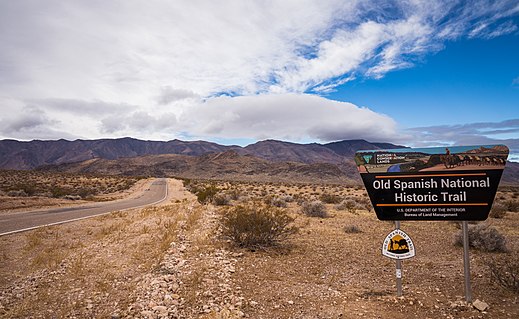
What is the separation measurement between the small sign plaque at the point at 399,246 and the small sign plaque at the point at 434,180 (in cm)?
33

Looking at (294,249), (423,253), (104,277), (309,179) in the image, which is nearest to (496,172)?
(423,253)

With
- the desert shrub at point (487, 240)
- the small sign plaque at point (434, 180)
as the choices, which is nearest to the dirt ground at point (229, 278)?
the desert shrub at point (487, 240)

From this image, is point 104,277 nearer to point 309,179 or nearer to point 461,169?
point 461,169

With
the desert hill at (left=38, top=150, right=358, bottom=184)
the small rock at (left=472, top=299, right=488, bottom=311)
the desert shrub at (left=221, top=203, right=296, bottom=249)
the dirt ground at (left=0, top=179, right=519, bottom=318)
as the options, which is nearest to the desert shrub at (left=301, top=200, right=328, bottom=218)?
the dirt ground at (left=0, top=179, right=519, bottom=318)

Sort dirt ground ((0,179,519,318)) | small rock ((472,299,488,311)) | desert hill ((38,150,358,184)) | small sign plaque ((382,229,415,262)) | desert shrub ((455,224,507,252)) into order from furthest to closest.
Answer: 1. desert hill ((38,150,358,184))
2. desert shrub ((455,224,507,252))
3. small sign plaque ((382,229,415,262))
4. dirt ground ((0,179,519,318))
5. small rock ((472,299,488,311))

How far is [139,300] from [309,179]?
10956 centimetres

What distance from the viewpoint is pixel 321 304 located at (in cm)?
566

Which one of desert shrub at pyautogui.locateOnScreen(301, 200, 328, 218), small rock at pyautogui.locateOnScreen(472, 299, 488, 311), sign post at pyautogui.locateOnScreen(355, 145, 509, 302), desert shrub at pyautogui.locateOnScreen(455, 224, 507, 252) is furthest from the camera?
desert shrub at pyautogui.locateOnScreen(301, 200, 328, 218)

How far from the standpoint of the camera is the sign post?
527 centimetres

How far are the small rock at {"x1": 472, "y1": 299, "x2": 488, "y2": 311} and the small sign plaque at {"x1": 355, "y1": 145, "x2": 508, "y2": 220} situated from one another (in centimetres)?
136

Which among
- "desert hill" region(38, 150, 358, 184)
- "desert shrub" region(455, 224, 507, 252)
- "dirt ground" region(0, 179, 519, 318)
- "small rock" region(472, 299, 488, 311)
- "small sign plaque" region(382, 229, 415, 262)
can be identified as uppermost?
"desert hill" region(38, 150, 358, 184)

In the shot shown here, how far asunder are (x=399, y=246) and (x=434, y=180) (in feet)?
4.35

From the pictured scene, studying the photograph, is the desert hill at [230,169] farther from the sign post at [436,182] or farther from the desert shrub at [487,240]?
the sign post at [436,182]

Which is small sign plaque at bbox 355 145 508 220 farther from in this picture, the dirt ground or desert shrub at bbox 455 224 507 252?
desert shrub at bbox 455 224 507 252
